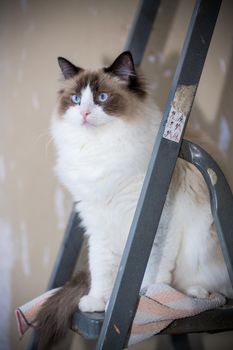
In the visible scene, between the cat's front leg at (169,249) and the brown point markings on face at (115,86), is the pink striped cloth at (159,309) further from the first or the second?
the brown point markings on face at (115,86)

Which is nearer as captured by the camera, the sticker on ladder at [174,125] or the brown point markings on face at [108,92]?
the sticker on ladder at [174,125]

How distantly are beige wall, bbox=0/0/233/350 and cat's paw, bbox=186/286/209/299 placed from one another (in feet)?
2.27

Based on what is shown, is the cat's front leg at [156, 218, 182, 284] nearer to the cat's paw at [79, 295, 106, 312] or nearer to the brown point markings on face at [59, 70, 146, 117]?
the cat's paw at [79, 295, 106, 312]

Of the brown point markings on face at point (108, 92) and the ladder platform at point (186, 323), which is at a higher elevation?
the brown point markings on face at point (108, 92)

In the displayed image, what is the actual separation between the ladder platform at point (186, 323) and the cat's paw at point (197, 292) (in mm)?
68

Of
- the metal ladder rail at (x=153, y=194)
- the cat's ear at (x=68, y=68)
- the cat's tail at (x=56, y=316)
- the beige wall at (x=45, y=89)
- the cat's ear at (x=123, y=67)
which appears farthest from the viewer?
the beige wall at (x=45, y=89)

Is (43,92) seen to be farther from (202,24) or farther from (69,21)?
(202,24)

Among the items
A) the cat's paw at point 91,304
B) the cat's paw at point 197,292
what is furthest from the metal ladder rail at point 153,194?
the cat's paw at point 197,292

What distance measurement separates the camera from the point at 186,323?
46.2 inches

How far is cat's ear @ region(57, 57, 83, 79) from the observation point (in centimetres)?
148

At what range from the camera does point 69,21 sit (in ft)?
6.13

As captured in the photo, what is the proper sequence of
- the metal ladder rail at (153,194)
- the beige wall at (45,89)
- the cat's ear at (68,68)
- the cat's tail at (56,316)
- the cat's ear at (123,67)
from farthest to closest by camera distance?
the beige wall at (45,89)
the cat's ear at (68,68)
the cat's ear at (123,67)
the cat's tail at (56,316)
the metal ladder rail at (153,194)

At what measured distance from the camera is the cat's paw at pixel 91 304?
4.02ft

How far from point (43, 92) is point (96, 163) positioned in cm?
70
